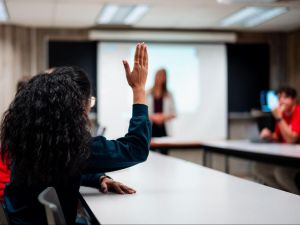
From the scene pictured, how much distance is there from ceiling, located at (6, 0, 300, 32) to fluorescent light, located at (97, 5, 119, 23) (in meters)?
0.09

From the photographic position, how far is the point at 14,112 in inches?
57.1

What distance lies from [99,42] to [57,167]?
5710 mm

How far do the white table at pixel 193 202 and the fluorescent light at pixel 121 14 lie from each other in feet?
12.9

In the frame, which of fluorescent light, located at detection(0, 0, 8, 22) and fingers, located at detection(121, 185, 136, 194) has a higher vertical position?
fluorescent light, located at detection(0, 0, 8, 22)

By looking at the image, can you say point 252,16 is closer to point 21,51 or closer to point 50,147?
point 21,51

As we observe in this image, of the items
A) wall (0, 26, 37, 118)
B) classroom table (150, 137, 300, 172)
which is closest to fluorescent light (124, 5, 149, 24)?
wall (0, 26, 37, 118)

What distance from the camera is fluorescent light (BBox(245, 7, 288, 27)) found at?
19.3 ft

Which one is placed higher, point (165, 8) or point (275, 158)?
point (165, 8)

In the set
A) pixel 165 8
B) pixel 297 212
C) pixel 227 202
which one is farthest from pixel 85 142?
pixel 165 8

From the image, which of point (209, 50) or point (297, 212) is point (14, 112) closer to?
point (297, 212)

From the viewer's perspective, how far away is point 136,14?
6.17 meters

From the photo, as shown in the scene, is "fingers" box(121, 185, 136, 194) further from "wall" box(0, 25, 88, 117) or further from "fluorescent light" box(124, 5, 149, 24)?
"wall" box(0, 25, 88, 117)

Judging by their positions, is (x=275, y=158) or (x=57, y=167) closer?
(x=57, y=167)

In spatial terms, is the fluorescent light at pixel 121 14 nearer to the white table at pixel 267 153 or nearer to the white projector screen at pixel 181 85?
the white projector screen at pixel 181 85
